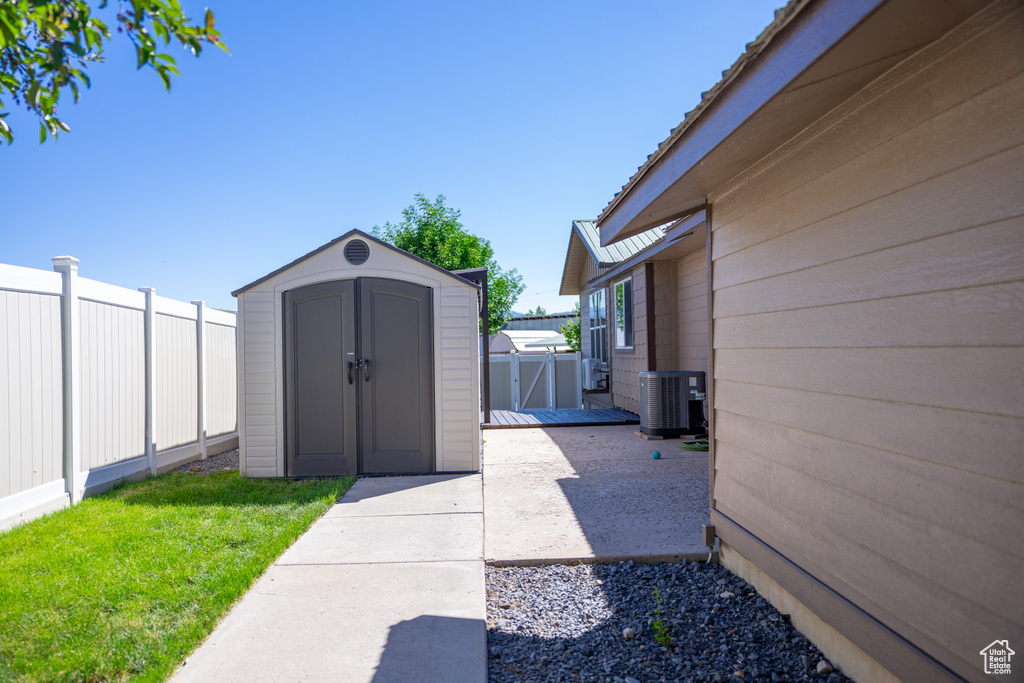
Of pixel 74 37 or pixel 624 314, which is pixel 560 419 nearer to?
pixel 624 314

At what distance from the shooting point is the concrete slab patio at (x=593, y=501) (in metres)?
3.75

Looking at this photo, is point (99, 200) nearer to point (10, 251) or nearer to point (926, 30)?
point (10, 251)

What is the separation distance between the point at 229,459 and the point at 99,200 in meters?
9.42

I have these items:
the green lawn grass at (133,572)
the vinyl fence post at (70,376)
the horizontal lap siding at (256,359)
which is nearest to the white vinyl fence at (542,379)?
the horizontal lap siding at (256,359)

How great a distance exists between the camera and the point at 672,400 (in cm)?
782

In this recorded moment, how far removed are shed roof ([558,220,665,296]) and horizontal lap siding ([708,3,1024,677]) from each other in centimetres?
582

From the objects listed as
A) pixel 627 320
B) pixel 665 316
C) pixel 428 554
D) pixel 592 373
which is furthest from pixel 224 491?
pixel 592 373

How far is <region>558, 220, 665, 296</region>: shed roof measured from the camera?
10.5 m

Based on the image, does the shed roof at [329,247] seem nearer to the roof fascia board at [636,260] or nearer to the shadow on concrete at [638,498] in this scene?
the shadow on concrete at [638,498]

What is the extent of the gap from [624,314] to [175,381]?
699 cm

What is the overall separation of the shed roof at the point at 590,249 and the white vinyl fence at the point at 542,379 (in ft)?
6.61

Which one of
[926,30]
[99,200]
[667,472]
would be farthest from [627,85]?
[99,200]

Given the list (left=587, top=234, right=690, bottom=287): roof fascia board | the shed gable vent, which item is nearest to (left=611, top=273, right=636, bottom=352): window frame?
(left=587, top=234, right=690, bottom=287): roof fascia board

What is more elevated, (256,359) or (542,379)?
(256,359)
